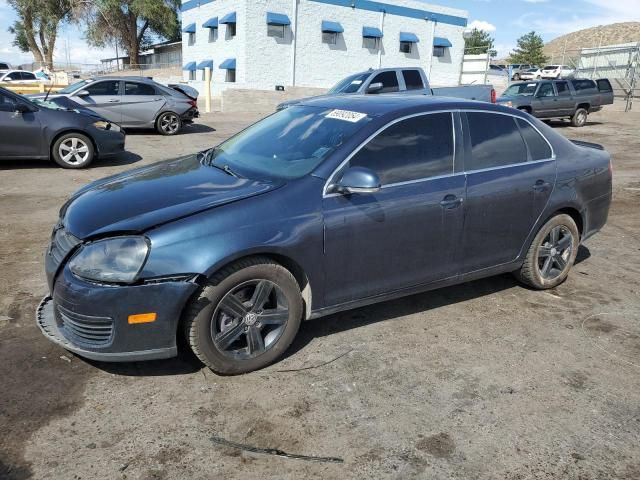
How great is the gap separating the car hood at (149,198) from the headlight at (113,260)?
0.07 metres

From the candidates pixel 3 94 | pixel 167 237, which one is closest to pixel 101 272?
pixel 167 237

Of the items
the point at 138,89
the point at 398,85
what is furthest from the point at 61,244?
the point at 398,85

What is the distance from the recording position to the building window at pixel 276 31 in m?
29.8

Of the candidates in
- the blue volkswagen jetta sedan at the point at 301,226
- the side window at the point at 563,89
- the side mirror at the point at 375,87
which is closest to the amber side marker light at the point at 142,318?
Answer: the blue volkswagen jetta sedan at the point at 301,226

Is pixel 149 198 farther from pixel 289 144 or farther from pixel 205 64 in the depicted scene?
pixel 205 64

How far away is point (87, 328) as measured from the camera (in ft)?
9.83

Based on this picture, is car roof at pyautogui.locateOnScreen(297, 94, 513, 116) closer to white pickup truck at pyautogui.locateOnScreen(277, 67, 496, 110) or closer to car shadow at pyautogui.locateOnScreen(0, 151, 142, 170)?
car shadow at pyautogui.locateOnScreen(0, 151, 142, 170)

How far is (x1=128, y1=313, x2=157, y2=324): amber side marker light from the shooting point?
293 cm

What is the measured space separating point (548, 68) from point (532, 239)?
5119 centimetres

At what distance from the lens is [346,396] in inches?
123

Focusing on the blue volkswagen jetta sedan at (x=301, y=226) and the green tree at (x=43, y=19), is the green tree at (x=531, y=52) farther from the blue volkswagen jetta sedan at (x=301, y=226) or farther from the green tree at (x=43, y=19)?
the blue volkswagen jetta sedan at (x=301, y=226)

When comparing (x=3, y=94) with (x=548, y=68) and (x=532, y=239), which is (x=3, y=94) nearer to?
Result: (x=532, y=239)

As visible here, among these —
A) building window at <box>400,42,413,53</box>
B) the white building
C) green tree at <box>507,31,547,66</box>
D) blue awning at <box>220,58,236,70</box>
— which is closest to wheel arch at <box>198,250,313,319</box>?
the white building

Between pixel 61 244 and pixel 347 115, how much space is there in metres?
2.09
